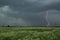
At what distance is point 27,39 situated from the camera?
32.2m

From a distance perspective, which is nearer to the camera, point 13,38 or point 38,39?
point 38,39

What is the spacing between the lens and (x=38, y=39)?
32.2 metres

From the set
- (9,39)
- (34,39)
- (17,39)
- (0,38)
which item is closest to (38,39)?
(34,39)

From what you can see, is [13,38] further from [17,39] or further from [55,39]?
[55,39]

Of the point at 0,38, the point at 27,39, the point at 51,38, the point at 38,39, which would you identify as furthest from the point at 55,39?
the point at 0,38

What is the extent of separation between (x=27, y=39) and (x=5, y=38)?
6.15 m

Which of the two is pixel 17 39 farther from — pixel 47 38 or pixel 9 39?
pixel 47 38

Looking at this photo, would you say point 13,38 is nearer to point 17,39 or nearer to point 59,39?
point 17,39

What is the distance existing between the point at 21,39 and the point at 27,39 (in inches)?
74.3

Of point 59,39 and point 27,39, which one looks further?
point 59,39

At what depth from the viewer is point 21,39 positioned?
3334cm

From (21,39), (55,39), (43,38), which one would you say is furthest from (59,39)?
(21,39)

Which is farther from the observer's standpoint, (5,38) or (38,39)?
(5,38)

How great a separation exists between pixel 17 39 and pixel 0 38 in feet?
14.3
